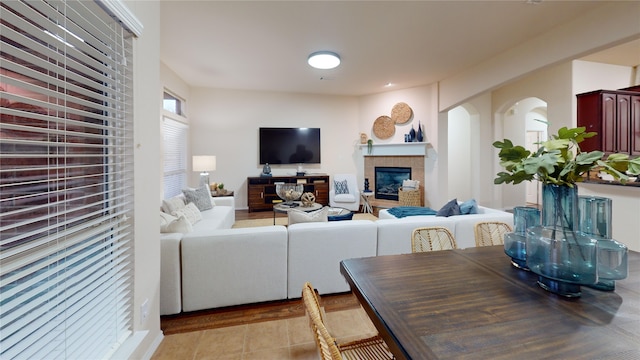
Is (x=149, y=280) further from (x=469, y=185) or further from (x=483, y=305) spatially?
(x=469, y=185)

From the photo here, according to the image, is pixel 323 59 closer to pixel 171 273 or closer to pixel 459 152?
pixel 171 273

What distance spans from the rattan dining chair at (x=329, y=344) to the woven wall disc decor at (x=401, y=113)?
5498mm

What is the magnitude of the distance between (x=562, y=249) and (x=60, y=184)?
1983 millimetres

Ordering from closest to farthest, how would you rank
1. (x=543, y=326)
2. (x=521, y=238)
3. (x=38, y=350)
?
(x=543, y=326)
(x=38, y=350)
(x=521, y=238)

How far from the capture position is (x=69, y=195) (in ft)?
3.91

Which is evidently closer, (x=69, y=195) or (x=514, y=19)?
(x=69, y=195)

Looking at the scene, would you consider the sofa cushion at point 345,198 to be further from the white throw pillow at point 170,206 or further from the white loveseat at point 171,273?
the white loveseat at point 171,273

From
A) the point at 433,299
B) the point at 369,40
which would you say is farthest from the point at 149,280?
the point at 369,40

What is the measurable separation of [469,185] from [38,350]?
767cm

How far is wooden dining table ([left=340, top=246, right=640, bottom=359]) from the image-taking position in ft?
2.41

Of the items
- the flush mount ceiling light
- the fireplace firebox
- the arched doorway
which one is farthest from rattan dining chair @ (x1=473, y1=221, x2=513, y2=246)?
the arched doorway

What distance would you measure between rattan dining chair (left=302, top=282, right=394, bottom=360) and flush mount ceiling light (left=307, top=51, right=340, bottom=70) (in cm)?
367

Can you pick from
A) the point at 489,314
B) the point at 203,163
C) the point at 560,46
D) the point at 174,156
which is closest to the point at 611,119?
the point at 560,46

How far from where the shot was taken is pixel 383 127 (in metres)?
6.33
